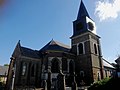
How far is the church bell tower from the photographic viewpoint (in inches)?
1025

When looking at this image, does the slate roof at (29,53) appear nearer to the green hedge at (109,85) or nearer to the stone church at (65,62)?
the stone church at (65,62)

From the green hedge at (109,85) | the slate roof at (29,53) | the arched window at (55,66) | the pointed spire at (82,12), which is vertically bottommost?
the green hedge at (109,85)

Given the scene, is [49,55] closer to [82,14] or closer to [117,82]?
[82,14]

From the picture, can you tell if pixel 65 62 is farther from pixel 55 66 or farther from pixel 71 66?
pixel 55 66

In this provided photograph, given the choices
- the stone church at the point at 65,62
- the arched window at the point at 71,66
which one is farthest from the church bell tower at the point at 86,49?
the arched window at the point at 71,66

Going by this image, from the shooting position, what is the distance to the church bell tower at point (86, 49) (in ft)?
85.5

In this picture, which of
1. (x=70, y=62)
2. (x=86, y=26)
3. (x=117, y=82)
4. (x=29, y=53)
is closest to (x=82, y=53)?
(x=70, y=62)

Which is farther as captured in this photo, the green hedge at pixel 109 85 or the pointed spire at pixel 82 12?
the pointed spire at pixel 82 12

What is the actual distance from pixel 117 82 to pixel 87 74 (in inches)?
472

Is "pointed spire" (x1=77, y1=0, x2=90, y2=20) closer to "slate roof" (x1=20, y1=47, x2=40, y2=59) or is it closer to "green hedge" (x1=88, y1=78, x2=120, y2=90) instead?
"slate roof" (x1=20, y1=47, x2=40, y2=59)

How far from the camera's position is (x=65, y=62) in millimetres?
26422

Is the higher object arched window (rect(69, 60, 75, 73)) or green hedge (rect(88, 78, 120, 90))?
arched window (rect(69, 60, 75, 73))

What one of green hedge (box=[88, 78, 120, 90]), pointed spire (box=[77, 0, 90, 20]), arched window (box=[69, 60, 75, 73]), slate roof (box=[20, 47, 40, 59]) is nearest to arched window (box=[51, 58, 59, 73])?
arched window (box=[69, 60, 75, 73])

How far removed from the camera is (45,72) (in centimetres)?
2473
